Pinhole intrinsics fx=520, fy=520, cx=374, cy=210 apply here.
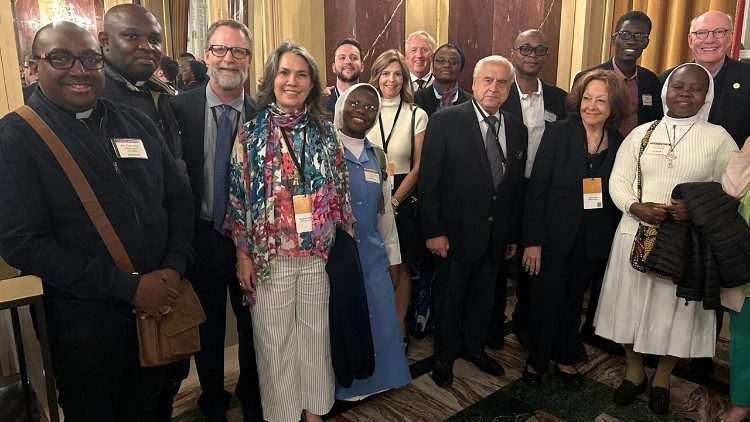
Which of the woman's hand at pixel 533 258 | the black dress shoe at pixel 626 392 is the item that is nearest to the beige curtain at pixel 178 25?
the woman's hand at pixel 533 258

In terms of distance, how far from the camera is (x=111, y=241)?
1637 mm

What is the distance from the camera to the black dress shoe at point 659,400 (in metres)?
2.61

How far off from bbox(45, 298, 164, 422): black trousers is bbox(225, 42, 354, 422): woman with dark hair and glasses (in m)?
0.54

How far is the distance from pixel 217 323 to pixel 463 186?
138cm

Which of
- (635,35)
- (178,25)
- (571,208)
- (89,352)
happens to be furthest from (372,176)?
(178,25)

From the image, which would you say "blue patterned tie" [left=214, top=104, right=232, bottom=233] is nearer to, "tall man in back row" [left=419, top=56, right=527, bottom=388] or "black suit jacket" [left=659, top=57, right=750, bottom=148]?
"tall man in back row" [left=419, top=56, right=527, bottom=388]

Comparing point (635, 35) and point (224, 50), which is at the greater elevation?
point (635, 35)

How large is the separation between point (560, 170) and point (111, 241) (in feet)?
6.89

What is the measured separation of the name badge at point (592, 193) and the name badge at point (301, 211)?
1457mm

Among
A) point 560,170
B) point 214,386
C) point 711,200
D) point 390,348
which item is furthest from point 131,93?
point 711,200

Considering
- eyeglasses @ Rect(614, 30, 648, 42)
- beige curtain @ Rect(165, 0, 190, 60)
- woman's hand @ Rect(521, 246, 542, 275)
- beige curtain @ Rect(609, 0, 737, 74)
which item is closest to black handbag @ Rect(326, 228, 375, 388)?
woman's hand @ Rect(521, 246, 542, 275)

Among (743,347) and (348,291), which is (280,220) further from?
(743,347)

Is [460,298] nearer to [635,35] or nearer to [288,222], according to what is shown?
[288,222]

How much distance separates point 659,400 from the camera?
2.62m
